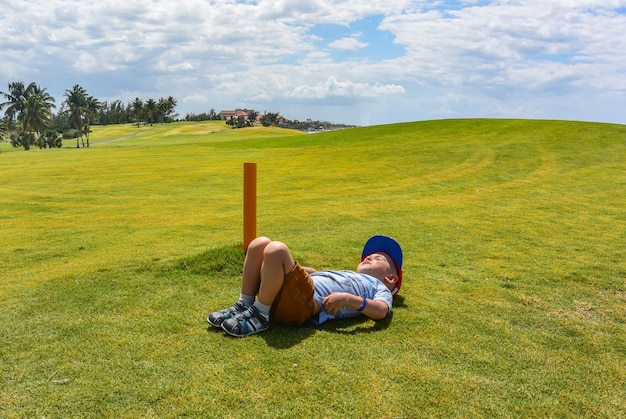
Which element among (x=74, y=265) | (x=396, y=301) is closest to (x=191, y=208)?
(x=74, y=265)

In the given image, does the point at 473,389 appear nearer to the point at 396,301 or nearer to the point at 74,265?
the point at 396,301

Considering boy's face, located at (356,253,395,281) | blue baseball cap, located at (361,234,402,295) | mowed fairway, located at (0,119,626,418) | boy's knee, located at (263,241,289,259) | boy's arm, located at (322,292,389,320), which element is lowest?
mowed fairway, located at (0,119,626,418)

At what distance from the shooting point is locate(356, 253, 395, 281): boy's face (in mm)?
5402

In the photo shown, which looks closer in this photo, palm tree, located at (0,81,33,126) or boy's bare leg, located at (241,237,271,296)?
boy's bare leg, located at (241,237,271,296)

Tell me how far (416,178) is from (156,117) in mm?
108963

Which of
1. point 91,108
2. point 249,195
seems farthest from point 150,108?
point 249,195

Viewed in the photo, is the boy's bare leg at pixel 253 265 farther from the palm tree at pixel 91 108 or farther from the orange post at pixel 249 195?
the palm tree at pixel 91 108

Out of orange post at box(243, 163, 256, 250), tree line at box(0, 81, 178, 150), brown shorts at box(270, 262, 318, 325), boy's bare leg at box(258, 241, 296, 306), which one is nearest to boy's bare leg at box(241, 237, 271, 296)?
boy's bare leg at box(258, 241, 296, 306)

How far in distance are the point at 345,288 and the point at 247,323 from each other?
110 cm

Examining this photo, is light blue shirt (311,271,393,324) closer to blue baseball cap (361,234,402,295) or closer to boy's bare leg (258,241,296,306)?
boy's bare leg (258,241,296,306)

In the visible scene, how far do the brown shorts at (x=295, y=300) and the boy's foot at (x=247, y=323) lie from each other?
0.52ft

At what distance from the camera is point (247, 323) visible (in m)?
4.46

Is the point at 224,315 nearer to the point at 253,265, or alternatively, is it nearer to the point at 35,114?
the point at 253,265

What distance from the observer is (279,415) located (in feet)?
10.6
